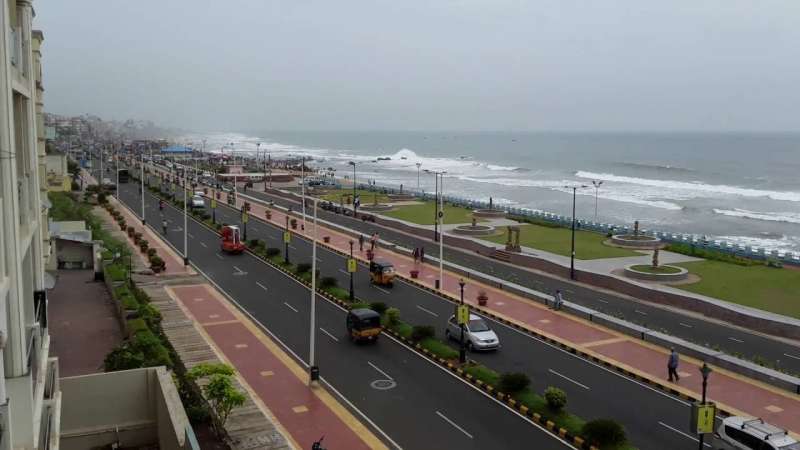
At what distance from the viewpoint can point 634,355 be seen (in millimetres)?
25969

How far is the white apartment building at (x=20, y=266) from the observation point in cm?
896

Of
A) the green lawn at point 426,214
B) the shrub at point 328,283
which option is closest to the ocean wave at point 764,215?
the green lawn at point 426,214

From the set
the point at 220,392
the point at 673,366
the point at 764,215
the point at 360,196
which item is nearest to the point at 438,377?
the point at 673,366

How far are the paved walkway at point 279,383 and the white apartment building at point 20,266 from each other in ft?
24.8

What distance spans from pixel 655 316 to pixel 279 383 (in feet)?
60.4

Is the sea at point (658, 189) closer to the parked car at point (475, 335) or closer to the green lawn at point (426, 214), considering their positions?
the green lawn at point (426, 214)

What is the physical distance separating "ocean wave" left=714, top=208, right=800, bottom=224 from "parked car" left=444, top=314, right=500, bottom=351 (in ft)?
233

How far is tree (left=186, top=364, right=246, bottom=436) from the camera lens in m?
17.7

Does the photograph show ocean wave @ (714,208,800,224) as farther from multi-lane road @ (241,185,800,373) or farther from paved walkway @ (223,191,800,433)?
paved walkway @ (223,191,800,433)

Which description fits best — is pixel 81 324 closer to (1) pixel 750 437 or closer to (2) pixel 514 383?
(2) pixel 514 383

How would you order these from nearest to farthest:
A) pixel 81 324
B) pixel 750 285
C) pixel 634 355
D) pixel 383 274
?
1. pixel 634 355
2. pixel 81 324
3. pixel 750 285
4. pixel 383 274

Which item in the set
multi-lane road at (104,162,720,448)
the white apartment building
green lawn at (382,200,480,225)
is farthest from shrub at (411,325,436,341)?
green lawn at (382,200,480,225)

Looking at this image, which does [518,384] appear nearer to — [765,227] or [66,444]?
[66,444]

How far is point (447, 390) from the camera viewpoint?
879 inches
